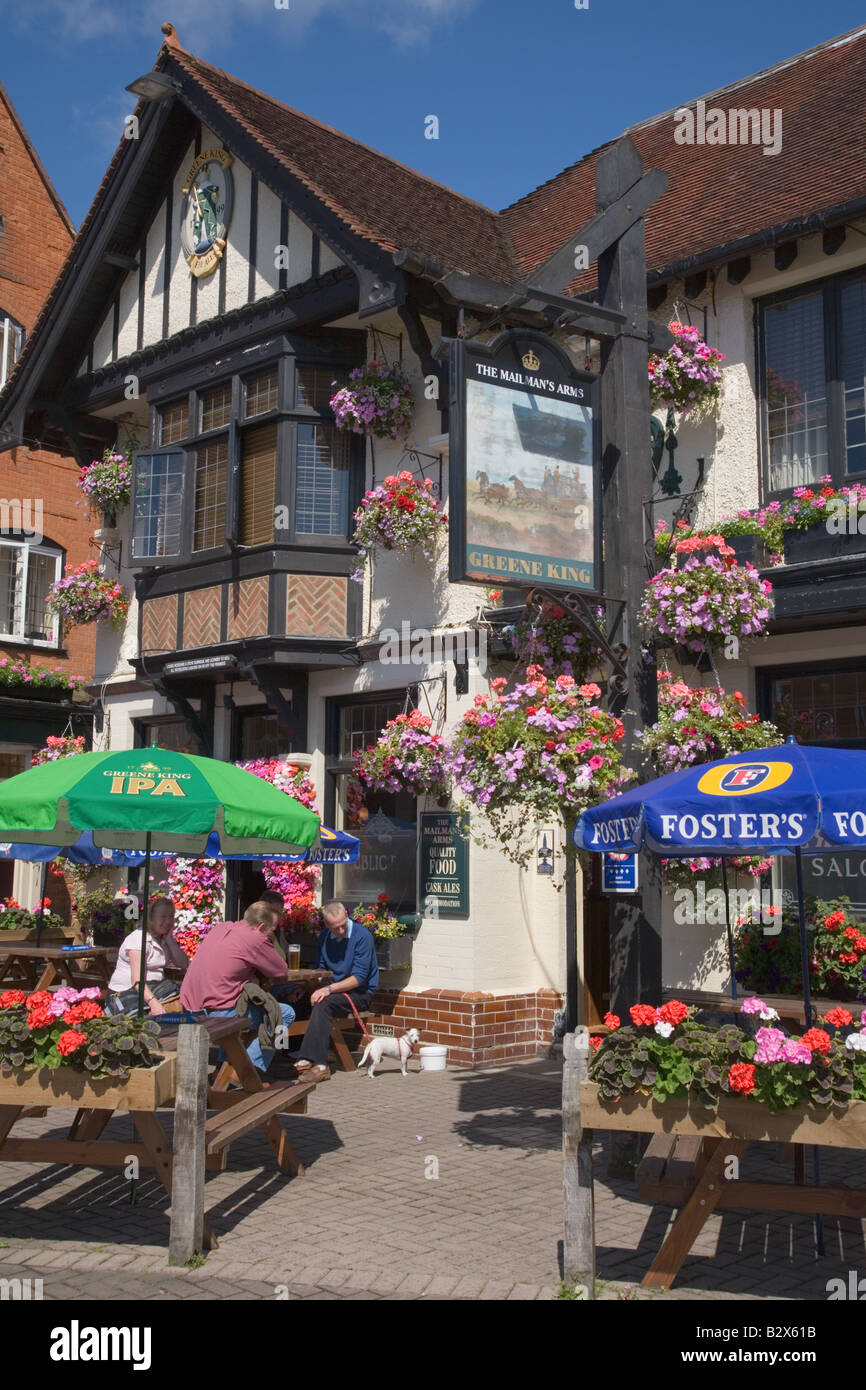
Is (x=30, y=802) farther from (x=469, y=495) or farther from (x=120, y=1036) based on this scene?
(x=469, y=495)

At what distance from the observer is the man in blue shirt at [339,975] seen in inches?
397

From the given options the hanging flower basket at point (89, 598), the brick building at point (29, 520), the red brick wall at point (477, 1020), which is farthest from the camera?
the brick building at point (29, 520)

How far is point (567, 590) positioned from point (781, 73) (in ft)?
30.3

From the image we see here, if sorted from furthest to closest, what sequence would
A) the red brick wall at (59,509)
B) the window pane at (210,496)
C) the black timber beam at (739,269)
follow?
the red brick wall at (59,509) < the window pane at (210,496) < the black timber beam at (739,269)

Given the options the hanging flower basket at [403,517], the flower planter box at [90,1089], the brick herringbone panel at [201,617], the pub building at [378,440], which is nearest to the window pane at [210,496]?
the pub building at [378,440]

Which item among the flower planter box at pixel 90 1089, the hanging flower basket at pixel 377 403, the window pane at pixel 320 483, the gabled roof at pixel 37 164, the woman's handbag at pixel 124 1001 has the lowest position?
the flower planter box at pixel 90 1089

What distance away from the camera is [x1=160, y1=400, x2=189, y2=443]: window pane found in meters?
14.7

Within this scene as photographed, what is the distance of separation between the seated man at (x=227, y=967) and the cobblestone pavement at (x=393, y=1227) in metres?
0.99

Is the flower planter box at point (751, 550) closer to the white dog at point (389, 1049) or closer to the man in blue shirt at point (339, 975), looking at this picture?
the man in blue shirt at point (339, 975)

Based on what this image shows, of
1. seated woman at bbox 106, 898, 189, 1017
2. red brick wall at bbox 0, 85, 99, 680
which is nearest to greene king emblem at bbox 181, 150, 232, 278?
red brick wall at bbox 0, 85, 99, 680

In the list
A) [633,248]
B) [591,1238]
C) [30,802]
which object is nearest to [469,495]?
[633,248]

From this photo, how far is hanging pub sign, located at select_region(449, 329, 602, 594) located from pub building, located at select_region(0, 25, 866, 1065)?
6.5 inches

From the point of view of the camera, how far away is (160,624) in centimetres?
1445

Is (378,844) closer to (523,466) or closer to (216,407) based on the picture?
(216,407)
